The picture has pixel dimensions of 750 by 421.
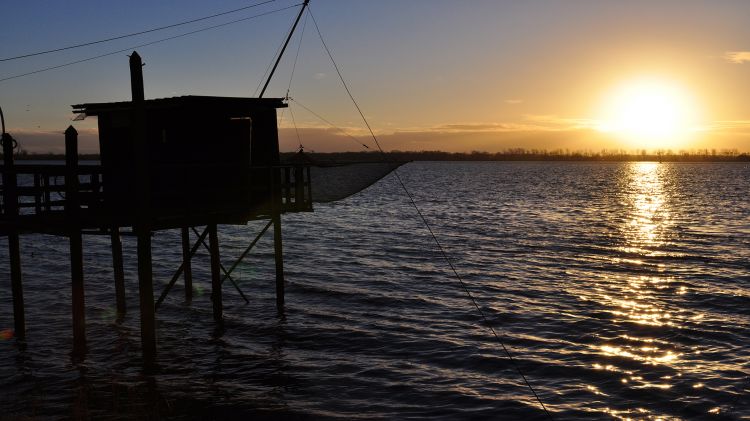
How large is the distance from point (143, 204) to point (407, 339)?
8318mm

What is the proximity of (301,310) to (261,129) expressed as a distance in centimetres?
641

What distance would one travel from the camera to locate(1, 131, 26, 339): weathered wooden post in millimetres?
17453

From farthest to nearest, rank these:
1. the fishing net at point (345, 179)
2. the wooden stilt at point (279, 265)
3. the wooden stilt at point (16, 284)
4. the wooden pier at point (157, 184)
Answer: the fishing net at point (345, 179) → the wooden stilt at point (279, 265) → the wooden stilt at point (16, 284) → the wooden pier at point (157, 184)

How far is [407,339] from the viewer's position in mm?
19891

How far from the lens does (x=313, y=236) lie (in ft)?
151

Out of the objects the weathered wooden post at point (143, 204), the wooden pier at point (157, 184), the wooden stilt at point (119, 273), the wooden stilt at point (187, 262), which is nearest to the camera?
the weathered wooden post at point (143, 204)

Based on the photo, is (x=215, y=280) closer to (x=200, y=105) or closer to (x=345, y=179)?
(x=200, y=105)

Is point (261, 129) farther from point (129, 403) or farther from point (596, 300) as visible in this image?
point (596, 300)

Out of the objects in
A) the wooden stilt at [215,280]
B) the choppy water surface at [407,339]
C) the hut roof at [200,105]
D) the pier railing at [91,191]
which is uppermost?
→ the hut roof at [200,105]

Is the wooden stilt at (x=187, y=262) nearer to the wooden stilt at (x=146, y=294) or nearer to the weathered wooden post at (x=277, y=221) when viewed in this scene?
the weathered wooden post at (x=277, y=221)

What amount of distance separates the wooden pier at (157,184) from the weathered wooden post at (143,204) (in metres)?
0.03

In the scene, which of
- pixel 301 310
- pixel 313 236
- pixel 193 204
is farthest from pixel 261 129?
pixel 313 236

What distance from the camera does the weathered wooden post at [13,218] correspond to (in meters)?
17.5

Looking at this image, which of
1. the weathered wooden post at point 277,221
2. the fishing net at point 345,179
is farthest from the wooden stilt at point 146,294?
the fishing net at point 345,179
